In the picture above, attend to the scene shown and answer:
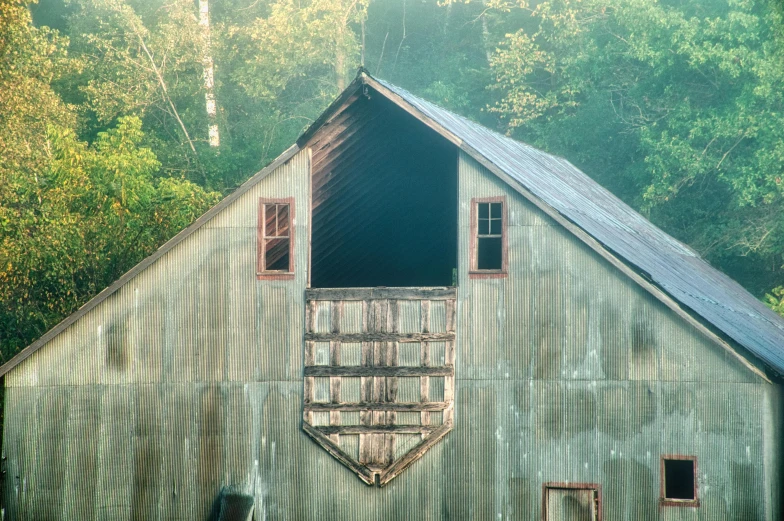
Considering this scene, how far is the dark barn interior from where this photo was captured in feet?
71.0

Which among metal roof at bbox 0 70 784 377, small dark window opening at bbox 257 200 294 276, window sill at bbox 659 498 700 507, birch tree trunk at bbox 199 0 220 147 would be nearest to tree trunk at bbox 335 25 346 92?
birch tree trunk at bbox 199 0 220 147

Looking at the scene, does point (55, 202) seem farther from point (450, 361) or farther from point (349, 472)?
point (450, 361)

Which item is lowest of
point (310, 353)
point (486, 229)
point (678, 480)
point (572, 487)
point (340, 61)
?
point (572, 487)

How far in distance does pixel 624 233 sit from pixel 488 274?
5119mm

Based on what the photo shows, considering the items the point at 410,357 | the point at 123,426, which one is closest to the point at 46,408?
the point at 123,426

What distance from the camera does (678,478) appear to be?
18.8 meters

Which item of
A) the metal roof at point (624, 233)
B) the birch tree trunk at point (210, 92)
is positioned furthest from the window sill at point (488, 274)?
the birch tree trunk at point (210, 92)

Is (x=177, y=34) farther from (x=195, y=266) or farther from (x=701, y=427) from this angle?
(x=701, y=427)

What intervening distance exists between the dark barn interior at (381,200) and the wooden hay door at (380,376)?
2.99 metres

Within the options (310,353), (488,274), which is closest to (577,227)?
(488,274)

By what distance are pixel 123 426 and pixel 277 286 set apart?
3806 mm

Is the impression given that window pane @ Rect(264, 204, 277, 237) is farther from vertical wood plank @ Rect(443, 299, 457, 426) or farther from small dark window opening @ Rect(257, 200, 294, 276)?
vertical wood plank @ Rect(443, 299, 457, 426)

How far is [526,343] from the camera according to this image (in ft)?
64.2

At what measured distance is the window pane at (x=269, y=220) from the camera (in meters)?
20.7
